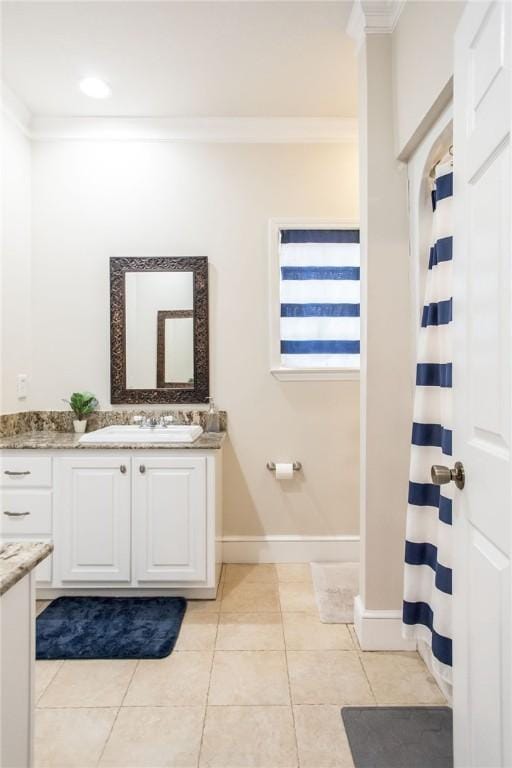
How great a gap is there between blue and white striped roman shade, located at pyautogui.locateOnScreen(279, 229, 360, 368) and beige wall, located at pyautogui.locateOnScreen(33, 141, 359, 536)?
136mm

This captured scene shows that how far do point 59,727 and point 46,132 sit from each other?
10.4 feet

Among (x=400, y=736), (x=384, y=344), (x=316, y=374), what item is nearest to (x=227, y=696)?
(x=400, y=736)

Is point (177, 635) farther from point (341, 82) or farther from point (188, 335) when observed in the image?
point (341, 82)

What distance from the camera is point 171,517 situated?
244 centimetres

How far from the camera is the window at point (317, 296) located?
297 centimetres

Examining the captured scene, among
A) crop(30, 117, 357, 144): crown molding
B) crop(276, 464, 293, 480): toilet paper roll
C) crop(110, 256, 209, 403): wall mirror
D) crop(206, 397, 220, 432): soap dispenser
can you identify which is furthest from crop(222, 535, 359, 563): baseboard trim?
crop(30, 117, 357, 144): crown molding

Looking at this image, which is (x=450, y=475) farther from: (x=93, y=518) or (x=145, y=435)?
(x=93, y=518)

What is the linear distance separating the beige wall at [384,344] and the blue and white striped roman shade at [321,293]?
0.92 meters

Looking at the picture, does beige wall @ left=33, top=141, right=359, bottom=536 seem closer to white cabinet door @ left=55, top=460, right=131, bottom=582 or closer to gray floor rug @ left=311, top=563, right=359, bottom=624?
gray floor rug @ left=311, top=563, right=359, bottom=624

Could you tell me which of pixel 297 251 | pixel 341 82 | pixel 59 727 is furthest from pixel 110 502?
pixel 341 82

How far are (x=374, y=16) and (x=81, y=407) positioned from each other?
2541mm

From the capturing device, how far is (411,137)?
1.83 metres

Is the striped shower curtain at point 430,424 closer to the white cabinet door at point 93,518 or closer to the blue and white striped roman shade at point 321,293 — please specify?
the blue and white striped roman shade at point 321,293

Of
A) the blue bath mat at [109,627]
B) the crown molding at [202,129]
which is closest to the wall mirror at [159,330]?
the crown molding at [202,129]
